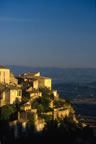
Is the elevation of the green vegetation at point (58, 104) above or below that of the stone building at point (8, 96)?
below

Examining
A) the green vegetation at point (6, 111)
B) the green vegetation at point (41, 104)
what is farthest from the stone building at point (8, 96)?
the green vegetation at point (41, 104)

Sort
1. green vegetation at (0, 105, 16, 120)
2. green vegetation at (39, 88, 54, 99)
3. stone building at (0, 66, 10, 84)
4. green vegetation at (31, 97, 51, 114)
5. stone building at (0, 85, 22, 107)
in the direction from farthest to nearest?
green vegetation at (39, 88, 54, 99)
stone building at (0, 66, 10, 84)
green vegetation at (31, 97, 51, 114)
stone building at (0, 85, 22, 107)
green vegetation at (0, 105, 16, 120)

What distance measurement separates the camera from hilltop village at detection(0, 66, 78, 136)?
102 ft

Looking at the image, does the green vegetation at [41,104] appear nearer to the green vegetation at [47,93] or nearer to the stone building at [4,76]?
the green vegetation at [47,93]

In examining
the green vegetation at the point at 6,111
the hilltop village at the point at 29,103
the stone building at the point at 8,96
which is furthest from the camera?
the stone building at the point at 8,96

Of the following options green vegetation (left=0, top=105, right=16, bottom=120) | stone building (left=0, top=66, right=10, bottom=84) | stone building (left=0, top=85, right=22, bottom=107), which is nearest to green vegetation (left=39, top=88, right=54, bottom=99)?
stone building (left=0, top=66, right=10, bottom=84)

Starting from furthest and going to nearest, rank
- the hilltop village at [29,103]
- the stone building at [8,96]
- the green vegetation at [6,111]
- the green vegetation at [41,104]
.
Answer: the green vegetation at [41,104]
the stone building at [8,96]
the green vegetation at [6,111]
the hilltop village at [29,103]

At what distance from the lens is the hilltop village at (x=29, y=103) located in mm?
31156

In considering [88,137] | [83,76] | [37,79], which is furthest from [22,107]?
[83,76]

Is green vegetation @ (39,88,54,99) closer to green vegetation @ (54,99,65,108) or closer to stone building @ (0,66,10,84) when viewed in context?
green vegetation @ (54,99,65,108)

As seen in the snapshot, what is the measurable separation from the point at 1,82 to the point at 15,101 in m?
4.80

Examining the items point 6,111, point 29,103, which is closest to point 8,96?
point 6,111

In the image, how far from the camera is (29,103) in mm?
35000

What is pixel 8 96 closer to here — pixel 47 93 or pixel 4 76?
pixel 4 76
